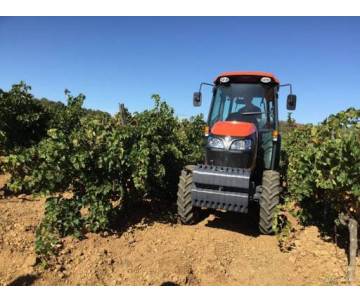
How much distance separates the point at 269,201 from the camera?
18.1 feet

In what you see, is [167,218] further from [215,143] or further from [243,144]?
[243,144]

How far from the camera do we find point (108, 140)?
5.88 m

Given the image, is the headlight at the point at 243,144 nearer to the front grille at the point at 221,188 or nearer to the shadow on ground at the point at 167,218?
the front grille at the point at 221,188

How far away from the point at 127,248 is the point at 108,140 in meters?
1.67

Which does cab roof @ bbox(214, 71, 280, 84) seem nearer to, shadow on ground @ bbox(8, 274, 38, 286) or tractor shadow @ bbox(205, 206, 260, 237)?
tractor shadow @ bbox(205, 206, 260, 237)

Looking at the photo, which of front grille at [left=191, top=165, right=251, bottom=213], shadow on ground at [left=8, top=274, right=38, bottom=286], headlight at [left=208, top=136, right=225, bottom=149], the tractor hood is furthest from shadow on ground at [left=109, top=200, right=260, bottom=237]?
shadow on ground at [left=8, top=274, right=38, bottom=286]

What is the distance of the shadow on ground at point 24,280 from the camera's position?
4.00 metres

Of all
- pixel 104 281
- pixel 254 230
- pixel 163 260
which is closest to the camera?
pixel 104 281

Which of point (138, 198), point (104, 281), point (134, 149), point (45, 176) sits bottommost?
point (104, 281)

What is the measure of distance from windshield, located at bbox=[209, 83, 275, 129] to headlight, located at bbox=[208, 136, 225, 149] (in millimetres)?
664

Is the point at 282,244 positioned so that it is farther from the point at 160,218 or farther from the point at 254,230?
the point at 160,218

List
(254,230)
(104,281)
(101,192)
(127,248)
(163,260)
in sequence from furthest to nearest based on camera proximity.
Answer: (254,230), (101,192), (127,248), (163,260), (104,281)

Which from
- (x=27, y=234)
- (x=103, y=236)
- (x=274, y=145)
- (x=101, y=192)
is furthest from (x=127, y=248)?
(x=274, y=145)

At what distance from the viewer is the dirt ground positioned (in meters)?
4.33
